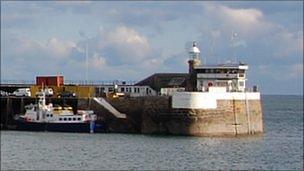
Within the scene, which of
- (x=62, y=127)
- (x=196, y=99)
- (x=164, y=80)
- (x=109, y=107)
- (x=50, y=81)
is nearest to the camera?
(x=196, y=99)

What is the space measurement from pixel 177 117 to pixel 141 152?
1516 centimetres

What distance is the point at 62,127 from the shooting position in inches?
3145

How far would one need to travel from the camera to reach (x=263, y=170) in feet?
173

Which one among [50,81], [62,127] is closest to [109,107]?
[62,127]

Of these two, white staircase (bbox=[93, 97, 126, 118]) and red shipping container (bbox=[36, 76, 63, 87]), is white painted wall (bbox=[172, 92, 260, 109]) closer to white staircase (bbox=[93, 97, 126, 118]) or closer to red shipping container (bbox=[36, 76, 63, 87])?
white staircase (bbox=[93, 97, 126, 118])

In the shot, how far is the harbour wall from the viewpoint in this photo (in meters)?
75.1

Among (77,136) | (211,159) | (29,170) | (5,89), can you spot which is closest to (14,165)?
(29,170)

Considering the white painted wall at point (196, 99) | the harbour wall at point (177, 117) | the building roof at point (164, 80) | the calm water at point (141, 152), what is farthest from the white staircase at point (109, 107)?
the building roof at point (164, 80)

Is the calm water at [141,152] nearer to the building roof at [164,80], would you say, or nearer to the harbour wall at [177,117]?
the harbour wall at [177,117]

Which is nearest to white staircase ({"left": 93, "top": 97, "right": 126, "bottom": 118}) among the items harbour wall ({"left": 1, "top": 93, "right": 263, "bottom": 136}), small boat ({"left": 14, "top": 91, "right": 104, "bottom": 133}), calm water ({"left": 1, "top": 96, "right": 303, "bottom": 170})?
harbour wall ({"left": 1, "top": 93, "right": 263, "bottom": 136})

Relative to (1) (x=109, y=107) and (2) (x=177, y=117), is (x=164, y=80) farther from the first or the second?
(2) (x=177, y=117)

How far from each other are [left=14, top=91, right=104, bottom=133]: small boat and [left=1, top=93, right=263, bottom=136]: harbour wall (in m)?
1.38

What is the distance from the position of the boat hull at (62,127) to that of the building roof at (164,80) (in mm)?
9775

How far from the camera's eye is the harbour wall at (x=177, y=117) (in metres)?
75.1
